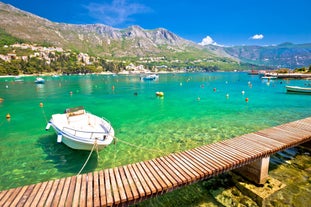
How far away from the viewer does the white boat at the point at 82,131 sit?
11.6 metres

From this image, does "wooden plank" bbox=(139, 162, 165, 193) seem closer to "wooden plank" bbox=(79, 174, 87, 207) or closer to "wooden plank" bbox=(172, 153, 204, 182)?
"wooden plank" bbox=(172, 153, 204, 182)

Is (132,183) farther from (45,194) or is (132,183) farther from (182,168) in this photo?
(45,194)

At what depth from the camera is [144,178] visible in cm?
693

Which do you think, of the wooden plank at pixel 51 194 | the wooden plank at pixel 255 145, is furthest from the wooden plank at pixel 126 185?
the wooden plank at pixel 255 145

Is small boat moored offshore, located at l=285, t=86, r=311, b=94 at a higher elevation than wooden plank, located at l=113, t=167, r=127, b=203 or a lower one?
higher

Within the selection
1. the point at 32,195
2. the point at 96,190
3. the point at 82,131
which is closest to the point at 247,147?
the point at 96,190

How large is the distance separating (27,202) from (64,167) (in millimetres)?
6907

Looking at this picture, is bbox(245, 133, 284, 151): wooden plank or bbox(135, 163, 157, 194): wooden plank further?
bbox(245, 133, 284, 151): wooden plank

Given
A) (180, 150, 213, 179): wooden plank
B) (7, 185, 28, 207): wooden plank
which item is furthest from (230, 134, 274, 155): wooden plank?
(7, 185, 28, 207): wooden plank

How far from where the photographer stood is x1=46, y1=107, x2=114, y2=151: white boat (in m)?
11.6

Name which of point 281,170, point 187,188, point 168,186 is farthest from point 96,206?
point 281,170

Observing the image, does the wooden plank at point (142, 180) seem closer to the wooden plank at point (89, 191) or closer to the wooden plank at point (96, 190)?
the wooden plank at point (96, 190)

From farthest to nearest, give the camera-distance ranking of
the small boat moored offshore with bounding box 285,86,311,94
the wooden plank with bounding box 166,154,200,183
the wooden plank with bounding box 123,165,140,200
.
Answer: the small boat moored offshore with bounding box 285,86,311,94 → the wooden plank with bounding box 166,154,200,183 → the wooden plank with bounding box 123,165,140,200

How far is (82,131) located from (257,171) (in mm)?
10886
